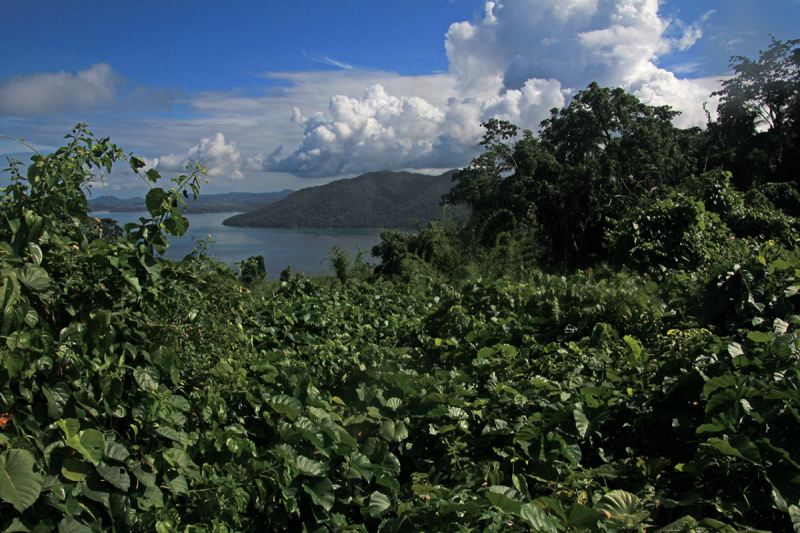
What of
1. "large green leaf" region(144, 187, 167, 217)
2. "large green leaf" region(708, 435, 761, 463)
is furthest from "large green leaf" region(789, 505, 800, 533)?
"large green leaf" region(144, 187, 167, 217)

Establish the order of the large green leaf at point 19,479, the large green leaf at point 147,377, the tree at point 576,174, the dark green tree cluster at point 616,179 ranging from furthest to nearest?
the tree at point 576,174 → the dark green tree cluster at point 616,179 → the large green leaf at point 147,377 → the large green leaf at point 19,479

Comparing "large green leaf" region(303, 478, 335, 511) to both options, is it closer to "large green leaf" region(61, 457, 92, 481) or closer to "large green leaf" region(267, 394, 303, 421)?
"large green leaf" region(267, 394, 303, 421)

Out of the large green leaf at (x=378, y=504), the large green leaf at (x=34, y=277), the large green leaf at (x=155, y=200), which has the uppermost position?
the large green leaf at (x=155, y=200)

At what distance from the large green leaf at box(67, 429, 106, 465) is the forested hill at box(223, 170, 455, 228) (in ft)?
116

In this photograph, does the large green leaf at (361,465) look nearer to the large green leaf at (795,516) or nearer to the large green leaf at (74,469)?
the large green leaf at (74,469)

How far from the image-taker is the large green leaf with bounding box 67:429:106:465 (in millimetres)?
1661

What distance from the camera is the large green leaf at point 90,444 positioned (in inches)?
65.4

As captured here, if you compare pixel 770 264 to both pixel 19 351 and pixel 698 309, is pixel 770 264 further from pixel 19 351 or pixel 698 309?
pixel 19 351

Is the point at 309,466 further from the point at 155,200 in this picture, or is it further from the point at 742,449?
the point at 742,449

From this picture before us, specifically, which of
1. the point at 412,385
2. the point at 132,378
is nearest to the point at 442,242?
the point at 412,385

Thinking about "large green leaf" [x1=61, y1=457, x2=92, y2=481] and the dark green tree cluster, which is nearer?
"large green leaf" [x1=61, y1=457, x2=92, y2=481]

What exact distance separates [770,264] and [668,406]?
179cm

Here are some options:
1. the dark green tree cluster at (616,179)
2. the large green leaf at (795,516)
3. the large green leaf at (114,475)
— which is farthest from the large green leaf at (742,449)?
the dark green tree cluster at (616,179)

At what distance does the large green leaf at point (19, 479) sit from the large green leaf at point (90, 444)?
0.14m
